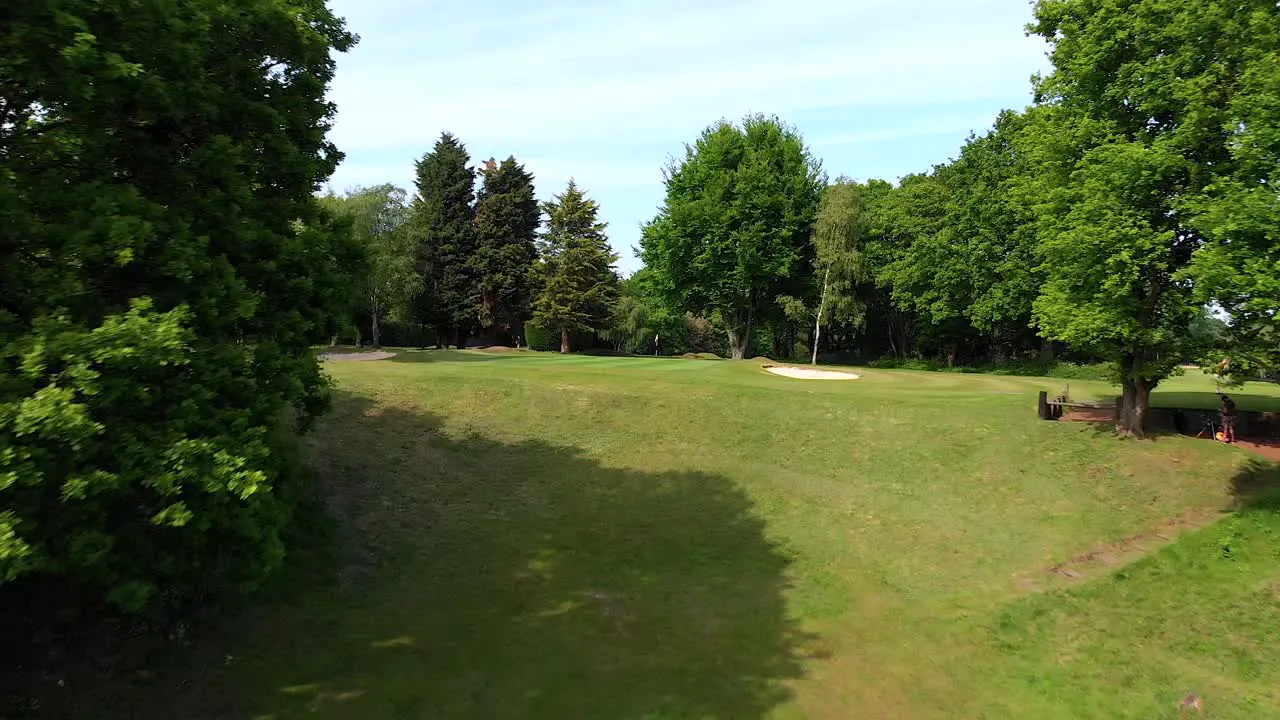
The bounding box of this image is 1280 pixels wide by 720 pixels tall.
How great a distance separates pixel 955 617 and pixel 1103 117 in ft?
56.6

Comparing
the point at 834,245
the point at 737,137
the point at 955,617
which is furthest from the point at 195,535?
the point at 737,137

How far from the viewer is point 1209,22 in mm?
18672

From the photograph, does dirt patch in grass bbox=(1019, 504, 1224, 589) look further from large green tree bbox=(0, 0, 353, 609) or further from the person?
large green tree bbox=(0, 0, 353, 609)

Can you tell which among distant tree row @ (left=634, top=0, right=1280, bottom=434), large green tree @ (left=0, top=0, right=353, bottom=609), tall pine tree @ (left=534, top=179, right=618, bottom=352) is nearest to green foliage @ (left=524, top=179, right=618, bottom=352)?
tall pine tree @ (left=534, top=179, right=618, bottom=352)

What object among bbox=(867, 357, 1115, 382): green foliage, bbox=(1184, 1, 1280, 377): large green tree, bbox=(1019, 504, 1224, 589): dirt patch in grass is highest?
bbox=(1184, 1, 1280, 377): large green tree

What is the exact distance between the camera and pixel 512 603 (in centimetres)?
1368

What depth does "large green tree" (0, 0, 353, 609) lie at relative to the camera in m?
6.92

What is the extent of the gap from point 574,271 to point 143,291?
5341cm

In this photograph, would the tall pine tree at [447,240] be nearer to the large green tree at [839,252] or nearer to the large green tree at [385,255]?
the large green tree at [385,255]

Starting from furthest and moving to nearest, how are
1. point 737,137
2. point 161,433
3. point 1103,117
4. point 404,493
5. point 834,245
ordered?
point 737,137, point 834,245, point 1103,117, point 404,493, point 161,433

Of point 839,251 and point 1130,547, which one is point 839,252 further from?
point 1130,547

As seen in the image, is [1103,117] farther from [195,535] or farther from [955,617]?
[195,535]

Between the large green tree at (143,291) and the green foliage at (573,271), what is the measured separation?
49.8 meters

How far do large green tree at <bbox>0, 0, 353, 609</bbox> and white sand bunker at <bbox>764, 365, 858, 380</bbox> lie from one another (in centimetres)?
2902
